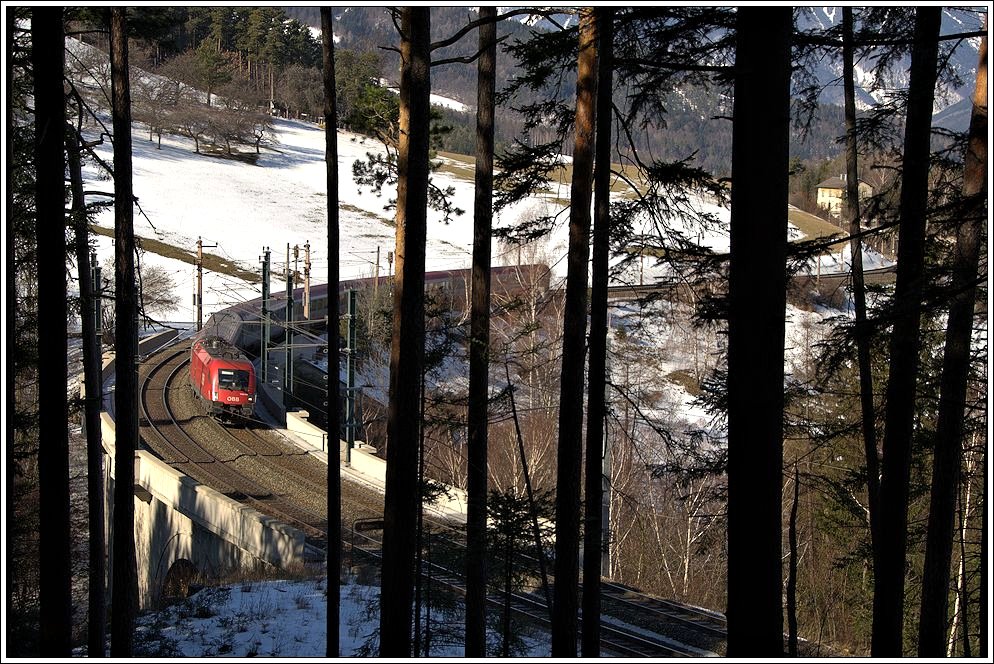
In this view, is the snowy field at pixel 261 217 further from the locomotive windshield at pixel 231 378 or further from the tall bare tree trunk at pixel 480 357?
the tall bare tree trunk at pixel 480 357

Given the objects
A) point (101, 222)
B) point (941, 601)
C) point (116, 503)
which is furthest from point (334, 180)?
point (101, 222)

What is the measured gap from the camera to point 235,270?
45.5 meters

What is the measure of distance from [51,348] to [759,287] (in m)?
3.98

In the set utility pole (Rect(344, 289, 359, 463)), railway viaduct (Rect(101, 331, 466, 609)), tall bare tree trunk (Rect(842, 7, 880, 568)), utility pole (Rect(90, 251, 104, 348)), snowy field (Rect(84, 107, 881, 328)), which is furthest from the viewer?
snowy field (Rect(84, 107, 881, 328))

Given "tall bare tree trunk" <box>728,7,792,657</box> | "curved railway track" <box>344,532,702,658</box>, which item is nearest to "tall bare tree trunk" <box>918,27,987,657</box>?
"tall bare tree trunk" <box>728,7,792,657</box>

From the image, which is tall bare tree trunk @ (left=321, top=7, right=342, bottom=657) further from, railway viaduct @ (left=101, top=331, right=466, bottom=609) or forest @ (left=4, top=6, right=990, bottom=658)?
railway viaduct @ (left=101, top=331, right=466, bottom=609)

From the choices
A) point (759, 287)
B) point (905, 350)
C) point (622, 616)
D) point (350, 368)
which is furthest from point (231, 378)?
point (759, 287)

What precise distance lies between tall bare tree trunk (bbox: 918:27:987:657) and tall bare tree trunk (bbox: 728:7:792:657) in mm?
3167

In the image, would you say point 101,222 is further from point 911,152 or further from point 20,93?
point 911,152

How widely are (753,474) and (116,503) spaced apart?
704 centimetres

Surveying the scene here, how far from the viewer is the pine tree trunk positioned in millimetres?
9383

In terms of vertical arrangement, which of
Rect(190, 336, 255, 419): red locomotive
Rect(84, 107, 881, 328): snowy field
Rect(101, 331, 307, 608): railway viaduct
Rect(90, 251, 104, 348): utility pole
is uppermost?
Rect(84, 107, 881, 328): snowy field

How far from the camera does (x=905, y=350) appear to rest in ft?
21.5

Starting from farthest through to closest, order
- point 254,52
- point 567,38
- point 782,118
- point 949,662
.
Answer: point 254,52
point 567,38
point 949,662
point 782,118
